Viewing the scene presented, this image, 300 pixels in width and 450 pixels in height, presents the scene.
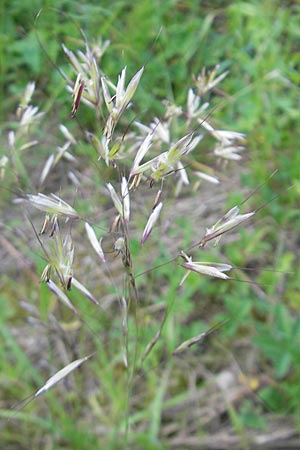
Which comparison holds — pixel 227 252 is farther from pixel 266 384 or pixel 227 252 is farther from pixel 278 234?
pixel 266 384

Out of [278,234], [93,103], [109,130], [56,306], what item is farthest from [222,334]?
[109,130]

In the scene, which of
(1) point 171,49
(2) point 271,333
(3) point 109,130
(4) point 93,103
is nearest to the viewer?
(3) point 109,130

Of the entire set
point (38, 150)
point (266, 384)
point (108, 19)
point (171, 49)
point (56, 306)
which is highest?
point (108, 19)

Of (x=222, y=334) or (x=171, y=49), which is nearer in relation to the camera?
(x=222, y=334)

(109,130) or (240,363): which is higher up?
(109,130)

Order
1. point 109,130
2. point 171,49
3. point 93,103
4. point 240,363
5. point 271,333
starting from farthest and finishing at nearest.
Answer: point 171,49 < point 240,363 < point 271,333 < point 93,103 < point 109,130

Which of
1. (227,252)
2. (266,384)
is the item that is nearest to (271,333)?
(266,384)

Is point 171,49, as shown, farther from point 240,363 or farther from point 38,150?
point 240,363
